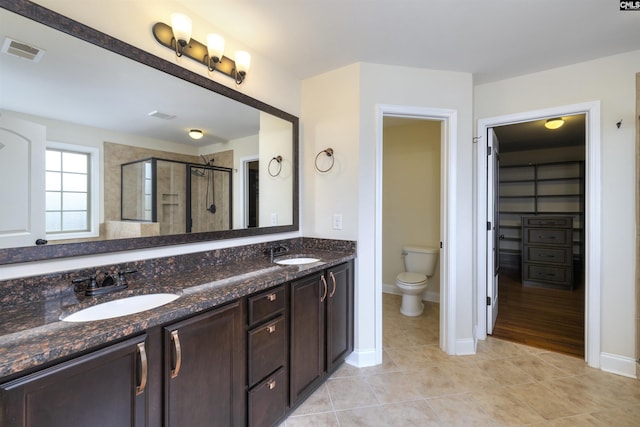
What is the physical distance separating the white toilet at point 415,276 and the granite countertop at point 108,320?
5.86 ft

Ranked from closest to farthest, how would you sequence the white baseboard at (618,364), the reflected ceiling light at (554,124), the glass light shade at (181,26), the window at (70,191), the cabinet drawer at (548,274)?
1. the window at (70,191)
2. the glass light shade at (181,26)
3. the white baseboard at (618,364)
4. the reflected ceiling light at (554,124)
5. the cabinet drawer at (548,274)

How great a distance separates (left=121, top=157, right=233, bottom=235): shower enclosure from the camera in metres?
1.42

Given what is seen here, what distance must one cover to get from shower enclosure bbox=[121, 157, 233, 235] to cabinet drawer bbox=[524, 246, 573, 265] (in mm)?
4823

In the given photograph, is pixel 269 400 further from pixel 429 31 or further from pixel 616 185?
pixel 616 185

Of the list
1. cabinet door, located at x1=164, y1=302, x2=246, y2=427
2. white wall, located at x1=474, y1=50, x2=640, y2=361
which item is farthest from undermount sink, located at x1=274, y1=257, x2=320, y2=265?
white wall, located at x1=474, y1=50, x2=640, y2=361

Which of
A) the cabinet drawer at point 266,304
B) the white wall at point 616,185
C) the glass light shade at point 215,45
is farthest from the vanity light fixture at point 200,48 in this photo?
the white wall at point 616,185

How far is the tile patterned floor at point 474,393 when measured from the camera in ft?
5.39

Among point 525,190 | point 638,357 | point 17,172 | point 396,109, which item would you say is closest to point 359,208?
point 396,109

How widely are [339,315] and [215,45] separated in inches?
78.7

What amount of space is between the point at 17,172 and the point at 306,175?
1.79m

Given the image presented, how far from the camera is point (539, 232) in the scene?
4.45 metres

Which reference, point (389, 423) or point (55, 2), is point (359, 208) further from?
point (55, 2)

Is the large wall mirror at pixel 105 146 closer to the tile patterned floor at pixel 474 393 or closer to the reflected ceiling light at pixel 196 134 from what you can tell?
the reflected ceiling light at pixel 196 134

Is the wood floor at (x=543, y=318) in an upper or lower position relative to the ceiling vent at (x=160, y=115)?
lower
